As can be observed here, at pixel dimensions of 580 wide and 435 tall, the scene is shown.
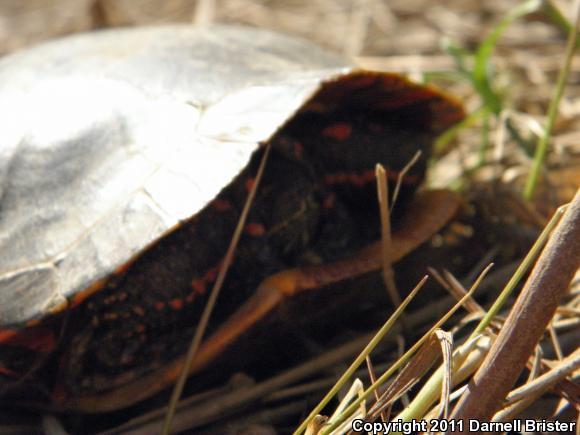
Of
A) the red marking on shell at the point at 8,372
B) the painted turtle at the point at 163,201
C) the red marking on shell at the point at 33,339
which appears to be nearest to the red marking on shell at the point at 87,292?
the painted turtle at the point at 163,201

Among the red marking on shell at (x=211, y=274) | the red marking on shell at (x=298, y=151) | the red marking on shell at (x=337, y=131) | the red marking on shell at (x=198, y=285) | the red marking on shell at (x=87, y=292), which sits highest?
the red marking on shell at (x=337, y=131)

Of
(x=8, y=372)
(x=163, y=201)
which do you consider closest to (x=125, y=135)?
(x=163, y=201)

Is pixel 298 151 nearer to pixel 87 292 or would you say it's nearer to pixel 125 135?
pixel 125 135

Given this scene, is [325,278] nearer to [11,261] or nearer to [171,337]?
[171,337]

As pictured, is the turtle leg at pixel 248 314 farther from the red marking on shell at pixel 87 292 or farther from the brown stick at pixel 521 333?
the brown stick at pixel 521 333

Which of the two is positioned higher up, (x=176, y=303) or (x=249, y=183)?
(x=249, y=183)

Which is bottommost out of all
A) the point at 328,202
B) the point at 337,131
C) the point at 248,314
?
the point at 248,314

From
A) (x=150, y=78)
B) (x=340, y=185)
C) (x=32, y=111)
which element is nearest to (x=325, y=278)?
(x=340, y=185)
